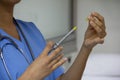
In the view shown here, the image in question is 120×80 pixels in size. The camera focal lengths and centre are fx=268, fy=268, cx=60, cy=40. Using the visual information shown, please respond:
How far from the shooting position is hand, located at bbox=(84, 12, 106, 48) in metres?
1.00

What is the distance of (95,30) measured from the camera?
40.3 inches

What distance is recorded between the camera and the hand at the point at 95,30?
1.00 m

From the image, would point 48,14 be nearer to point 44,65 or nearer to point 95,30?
point 95,30

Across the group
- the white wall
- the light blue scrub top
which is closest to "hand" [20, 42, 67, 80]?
the light blue scrub top

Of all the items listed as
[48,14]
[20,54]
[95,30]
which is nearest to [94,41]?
[95,30]

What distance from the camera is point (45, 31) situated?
1.59 meters

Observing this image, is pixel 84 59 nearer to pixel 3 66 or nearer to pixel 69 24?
pixel 3 66

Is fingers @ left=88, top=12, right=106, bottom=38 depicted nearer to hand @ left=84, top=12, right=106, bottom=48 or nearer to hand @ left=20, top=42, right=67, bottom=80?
hand @ left=84, top=12, right=106, bottom=48

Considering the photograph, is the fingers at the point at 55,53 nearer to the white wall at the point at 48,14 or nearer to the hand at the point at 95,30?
the hand at the point at 95,30

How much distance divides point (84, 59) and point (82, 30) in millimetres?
765

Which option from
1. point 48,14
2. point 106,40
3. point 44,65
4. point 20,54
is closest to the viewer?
point 44,65

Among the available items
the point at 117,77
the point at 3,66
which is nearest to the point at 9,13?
the point at 3,66

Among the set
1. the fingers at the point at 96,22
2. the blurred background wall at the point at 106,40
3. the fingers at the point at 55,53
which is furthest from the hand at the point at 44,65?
the blurred background wall at the point at 106,40

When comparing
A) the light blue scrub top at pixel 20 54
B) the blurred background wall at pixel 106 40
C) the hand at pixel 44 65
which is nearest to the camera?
the hand at pixel 44 65
